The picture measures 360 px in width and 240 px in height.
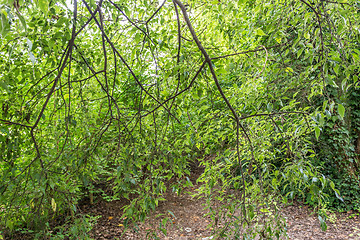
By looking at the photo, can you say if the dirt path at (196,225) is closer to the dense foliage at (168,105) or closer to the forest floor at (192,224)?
the forest floor at (192,224)

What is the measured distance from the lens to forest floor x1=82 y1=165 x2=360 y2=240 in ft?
12.9

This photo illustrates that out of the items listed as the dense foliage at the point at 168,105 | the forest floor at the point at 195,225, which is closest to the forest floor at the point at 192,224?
the forest floor at the point at 195,225

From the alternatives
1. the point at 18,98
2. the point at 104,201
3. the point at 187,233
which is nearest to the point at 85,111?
the point at 18,98

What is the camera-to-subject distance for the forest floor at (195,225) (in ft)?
12.9

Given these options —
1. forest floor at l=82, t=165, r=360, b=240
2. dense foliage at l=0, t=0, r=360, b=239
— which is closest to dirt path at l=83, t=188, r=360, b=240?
forest floor at l=82, t=165, r=360, b=240

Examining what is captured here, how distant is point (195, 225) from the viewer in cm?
446

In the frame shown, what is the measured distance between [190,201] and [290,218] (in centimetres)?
187

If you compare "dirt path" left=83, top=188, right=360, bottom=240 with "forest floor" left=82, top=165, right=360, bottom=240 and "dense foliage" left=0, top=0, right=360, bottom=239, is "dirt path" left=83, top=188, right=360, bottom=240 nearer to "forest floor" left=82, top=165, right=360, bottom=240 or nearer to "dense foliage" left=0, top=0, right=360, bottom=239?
"forest floor" left=82, top=165, right=360, bottom=240

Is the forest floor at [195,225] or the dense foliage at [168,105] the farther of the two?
the forest floor at [195,225]

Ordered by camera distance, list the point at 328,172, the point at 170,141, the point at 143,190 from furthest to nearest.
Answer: the point at 328,172 < the point at 170,141 < the point at 143,190

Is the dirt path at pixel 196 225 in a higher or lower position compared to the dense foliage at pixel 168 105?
lower

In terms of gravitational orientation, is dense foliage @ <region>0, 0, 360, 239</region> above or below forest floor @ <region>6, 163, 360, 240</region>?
above

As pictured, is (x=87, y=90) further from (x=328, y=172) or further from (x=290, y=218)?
(x=328, y=172)

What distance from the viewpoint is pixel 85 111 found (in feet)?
6.33
